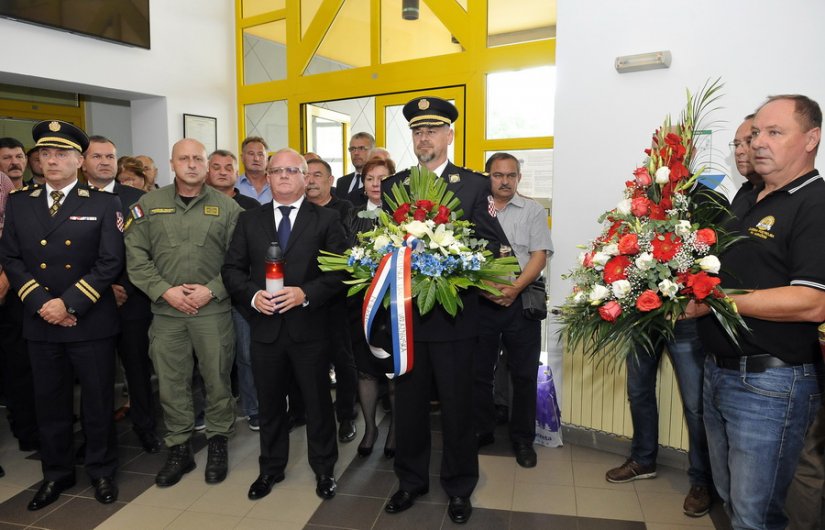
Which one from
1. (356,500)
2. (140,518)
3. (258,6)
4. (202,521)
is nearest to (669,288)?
(356,500)

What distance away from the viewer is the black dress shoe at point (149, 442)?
3.57 meters

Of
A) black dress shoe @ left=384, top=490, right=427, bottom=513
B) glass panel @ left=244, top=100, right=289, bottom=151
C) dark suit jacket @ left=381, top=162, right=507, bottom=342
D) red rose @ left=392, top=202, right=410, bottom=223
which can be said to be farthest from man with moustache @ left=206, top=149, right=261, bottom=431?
glass panel @ left=244, top=100, right=289, bottom=151

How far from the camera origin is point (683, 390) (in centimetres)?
287

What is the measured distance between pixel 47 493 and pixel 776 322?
3.33 meters

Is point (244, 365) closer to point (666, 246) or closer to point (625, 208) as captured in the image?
point (625, 208)

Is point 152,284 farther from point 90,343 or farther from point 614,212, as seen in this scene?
point 614,212

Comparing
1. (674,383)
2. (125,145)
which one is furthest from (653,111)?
(125,145)

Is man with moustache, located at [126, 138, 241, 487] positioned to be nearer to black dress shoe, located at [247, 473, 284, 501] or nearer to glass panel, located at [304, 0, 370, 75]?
black dress shoe, located at [247, 473, 284, 501]

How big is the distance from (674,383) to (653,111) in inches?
59.7

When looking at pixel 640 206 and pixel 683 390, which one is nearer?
pixel 640 206

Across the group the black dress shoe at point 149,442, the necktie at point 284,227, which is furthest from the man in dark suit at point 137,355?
the necktie at point 284,227

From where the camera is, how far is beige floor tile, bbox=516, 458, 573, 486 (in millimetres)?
3199

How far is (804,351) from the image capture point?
6.08 ft

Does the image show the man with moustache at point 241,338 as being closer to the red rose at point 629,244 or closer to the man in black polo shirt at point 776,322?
the red rose at point 629,244
